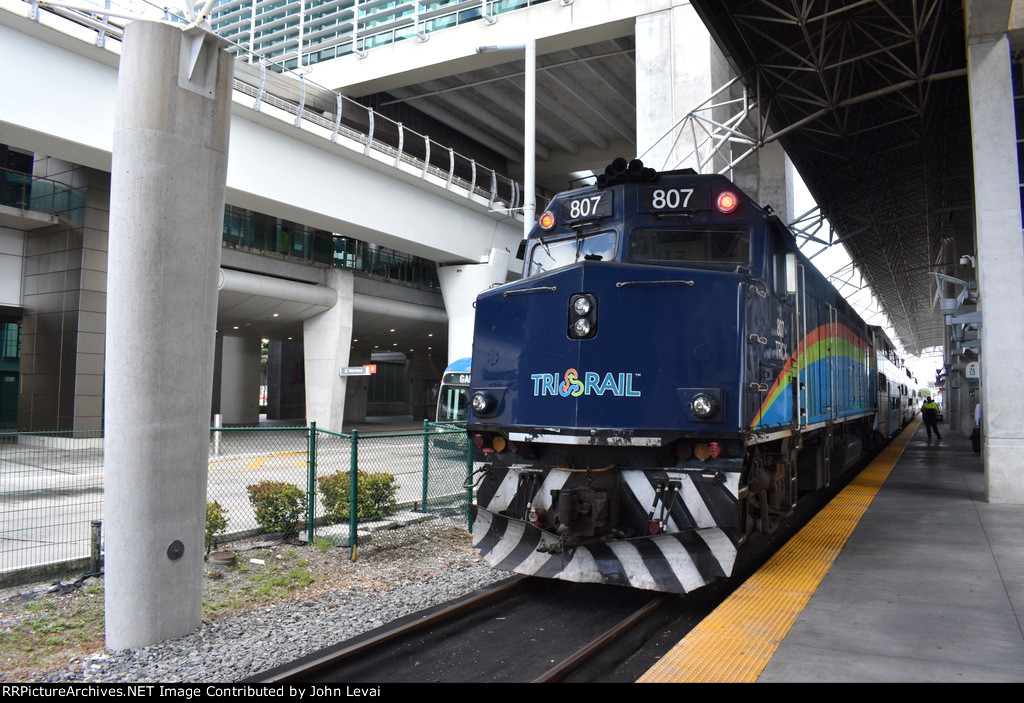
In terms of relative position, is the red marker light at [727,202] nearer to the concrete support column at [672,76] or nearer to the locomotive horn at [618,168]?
the locomotive horn at [618,168]

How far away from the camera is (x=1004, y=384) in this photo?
10570mm

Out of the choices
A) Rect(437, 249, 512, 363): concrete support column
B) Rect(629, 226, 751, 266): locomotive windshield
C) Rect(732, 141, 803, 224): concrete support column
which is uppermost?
Rect(732, 141, 803, 224): concrete support column

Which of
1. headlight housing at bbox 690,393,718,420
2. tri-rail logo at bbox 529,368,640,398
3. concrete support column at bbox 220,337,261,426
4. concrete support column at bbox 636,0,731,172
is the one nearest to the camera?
headlight housing at bbox 690,393,718,420

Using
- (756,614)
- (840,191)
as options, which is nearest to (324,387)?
(840,191)

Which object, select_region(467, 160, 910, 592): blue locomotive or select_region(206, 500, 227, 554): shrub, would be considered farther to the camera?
select_region(206, 500, 227, 554): shrub

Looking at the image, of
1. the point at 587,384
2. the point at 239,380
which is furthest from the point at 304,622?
the point at 239,380

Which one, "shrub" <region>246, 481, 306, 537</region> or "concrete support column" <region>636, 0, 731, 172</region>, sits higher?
"concrete support column" <region>636, 0, 731, 172</region>

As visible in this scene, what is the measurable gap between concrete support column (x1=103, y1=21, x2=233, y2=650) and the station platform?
3.65 meters

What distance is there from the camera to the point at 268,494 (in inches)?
334

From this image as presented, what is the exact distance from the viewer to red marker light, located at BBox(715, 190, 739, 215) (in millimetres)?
6316

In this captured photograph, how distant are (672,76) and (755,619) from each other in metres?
17.5

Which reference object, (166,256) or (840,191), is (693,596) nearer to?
(166,256)

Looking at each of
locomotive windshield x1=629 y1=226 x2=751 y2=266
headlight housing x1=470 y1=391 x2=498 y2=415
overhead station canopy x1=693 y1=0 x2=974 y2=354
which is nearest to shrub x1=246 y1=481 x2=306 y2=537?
headlight housing x1=470 y1=391 x2=498 y2=415

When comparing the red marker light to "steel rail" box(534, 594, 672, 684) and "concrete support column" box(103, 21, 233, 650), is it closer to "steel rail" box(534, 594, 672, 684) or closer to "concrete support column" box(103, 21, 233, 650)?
"steel rail" box(534, 594, 672, 684)
